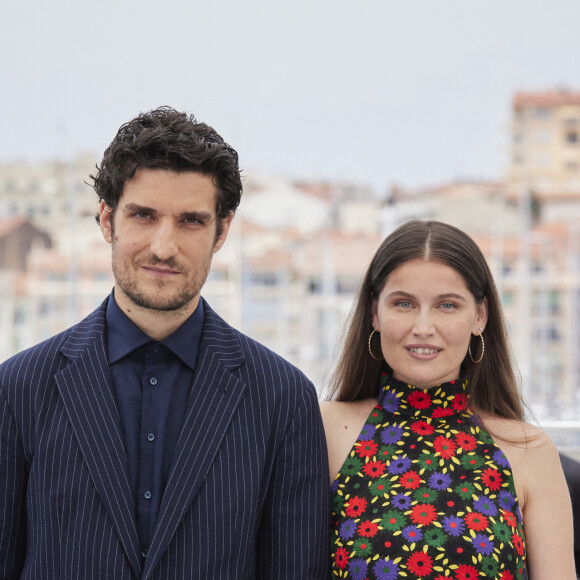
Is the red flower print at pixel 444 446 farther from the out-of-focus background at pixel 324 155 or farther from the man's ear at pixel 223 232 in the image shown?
the out-of-focus background at pixel 324 155

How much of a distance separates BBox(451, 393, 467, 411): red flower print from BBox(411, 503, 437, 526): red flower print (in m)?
0.26

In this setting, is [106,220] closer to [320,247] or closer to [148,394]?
[148,394]

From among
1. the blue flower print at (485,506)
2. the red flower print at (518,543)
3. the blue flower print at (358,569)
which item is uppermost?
the blue flower print at (485,506)

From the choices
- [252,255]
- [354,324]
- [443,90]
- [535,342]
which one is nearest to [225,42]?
[443,90]

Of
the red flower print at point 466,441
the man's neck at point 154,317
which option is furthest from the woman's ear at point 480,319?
the man's neck at point 154,317

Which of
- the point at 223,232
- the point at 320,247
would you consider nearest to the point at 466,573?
the point at 223,232

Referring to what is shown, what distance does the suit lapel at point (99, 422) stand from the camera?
1.60m

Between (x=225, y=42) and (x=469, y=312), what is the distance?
52829mm

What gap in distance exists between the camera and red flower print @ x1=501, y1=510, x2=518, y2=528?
1879 millimetres

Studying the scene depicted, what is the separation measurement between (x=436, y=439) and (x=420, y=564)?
0.30m

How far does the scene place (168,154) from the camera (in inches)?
66.0

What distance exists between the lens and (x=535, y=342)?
40750 millimetres

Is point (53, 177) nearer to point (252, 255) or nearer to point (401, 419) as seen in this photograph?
point (252, 255)

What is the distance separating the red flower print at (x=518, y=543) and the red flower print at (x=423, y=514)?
0.54 ft
